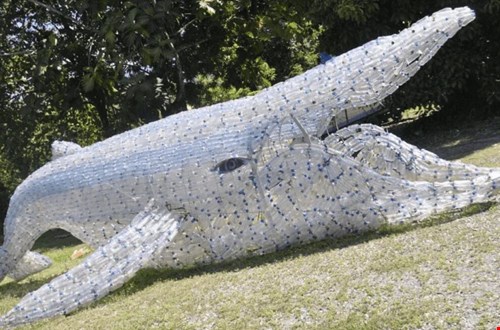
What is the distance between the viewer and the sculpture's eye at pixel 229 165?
5.91 m

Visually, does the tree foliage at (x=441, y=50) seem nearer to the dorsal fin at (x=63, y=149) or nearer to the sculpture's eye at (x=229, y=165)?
the dorsal fin at (x=63, y=149)

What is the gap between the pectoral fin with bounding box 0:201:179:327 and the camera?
A: 18.0 ft

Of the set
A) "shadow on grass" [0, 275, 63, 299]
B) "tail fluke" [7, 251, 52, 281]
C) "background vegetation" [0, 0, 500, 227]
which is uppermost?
"background vegetation" [0, 0, 500, 227]

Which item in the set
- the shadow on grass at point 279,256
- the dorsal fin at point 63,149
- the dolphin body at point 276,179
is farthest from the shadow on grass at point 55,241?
the dolphin body at point 276,179

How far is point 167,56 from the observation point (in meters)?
13.1

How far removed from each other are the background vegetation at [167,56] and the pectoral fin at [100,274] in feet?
23.1

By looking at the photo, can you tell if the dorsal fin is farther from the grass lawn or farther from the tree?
the tree

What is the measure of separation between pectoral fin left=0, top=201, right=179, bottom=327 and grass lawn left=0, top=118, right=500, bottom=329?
131 mm

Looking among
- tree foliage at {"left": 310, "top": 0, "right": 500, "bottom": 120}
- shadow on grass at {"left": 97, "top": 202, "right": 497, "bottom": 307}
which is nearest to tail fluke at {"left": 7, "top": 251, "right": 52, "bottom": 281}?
shadow on grass at {"left": 97, "top": 202, "right": 497, "bottom": 307}

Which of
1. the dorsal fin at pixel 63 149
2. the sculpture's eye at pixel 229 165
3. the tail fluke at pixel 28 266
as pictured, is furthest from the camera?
the tail fluke at pixel 28 266

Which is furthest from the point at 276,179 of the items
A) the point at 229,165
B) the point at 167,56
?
the point at 167,56

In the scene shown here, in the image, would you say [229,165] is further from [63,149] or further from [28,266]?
[28,266]

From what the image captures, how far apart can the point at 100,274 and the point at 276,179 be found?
6.09ft

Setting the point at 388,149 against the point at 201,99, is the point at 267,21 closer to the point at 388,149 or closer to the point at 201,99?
the point at 201,99
